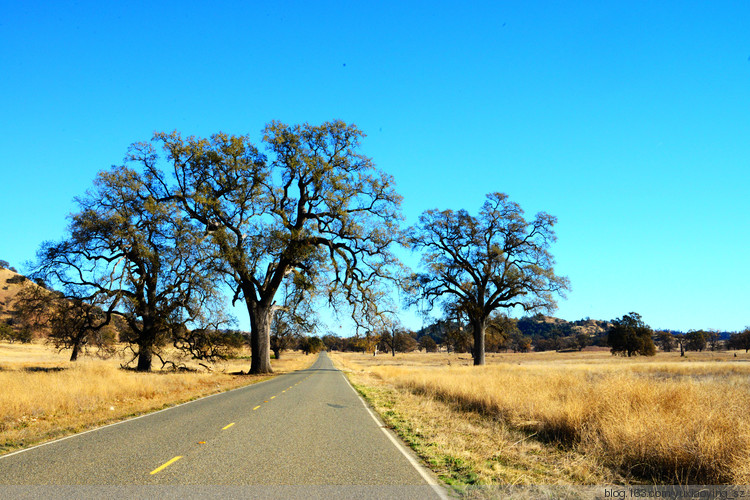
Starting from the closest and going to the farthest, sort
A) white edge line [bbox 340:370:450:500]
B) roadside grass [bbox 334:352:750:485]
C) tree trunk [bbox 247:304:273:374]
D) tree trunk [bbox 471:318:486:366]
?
white edge line [bbox 340:370:450:500]
roadside grass [bbox 334:352:750:485]
tree trunk [bbox 247:304:273:374]
tree trunk [bbox 471:318:486:366]

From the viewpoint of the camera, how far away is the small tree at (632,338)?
76938 millimetres

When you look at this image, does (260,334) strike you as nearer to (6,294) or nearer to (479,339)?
(479,339)

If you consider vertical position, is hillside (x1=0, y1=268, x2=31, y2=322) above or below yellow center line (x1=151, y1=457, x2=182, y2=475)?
above

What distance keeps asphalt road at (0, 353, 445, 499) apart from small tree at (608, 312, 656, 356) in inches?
3042


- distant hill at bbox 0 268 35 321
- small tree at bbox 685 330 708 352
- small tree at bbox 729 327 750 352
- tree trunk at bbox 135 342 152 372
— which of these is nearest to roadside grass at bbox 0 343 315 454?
tree trunk at bbox 135 342 152 372

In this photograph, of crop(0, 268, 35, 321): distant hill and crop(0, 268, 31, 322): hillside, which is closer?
crop(0, 268, 31, 322): hillside

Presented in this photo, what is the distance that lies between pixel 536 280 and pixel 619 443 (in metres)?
30.1

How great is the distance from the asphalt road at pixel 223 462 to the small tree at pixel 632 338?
7726 cm

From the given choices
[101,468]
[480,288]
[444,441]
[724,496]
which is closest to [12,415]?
[101,468]

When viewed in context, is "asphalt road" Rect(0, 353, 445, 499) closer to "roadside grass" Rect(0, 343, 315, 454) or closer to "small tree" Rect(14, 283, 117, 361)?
"roadside grass" Rect(0, 343, 315, 454)

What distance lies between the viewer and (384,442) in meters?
9.51

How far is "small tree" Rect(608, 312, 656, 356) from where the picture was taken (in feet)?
252

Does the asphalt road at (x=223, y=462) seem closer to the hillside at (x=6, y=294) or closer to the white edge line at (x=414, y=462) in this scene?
the white edge line at (x=414, y=462)

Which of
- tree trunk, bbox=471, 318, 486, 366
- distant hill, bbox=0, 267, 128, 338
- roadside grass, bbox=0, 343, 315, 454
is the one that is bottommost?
roadside grass, bbox=0, 343, 315, 454
